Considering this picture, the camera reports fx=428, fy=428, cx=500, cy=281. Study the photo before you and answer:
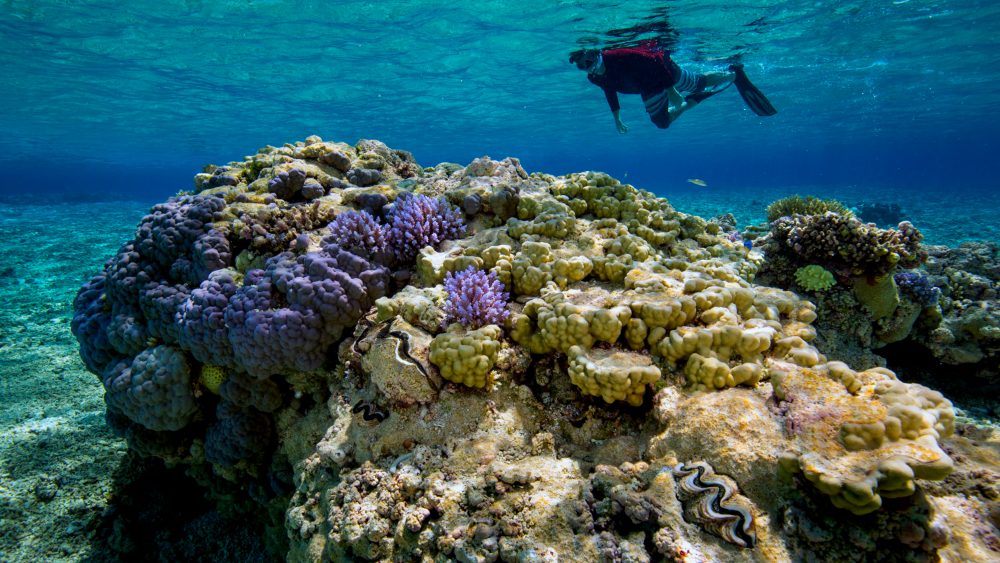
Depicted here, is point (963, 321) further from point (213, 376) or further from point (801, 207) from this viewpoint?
point (213, 376)

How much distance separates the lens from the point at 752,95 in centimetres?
1280

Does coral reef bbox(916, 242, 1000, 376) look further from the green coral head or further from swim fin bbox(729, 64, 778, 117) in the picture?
swim fin bbox(729, 64, 778, 117)

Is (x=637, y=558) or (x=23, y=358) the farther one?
(x=23, y=358)

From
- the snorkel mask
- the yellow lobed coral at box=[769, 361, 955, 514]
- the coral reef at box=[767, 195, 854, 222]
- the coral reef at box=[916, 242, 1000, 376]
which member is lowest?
the coral reef at box=[916, 242, 1000, 376]

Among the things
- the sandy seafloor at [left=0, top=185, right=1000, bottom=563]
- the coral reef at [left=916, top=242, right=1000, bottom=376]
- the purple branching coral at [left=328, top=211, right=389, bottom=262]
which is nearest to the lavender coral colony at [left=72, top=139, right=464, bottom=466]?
the purple branching coral at [left=328, top=211, right=389, bottom=262]

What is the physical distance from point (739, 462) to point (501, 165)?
4.81 metres

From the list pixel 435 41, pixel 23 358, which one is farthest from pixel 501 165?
pixel 435 41

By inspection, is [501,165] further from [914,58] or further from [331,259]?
[914,58]

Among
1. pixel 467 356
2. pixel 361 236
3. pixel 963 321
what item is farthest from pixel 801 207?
pixel 361 236

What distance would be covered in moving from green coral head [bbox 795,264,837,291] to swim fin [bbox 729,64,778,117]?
30.2 feet

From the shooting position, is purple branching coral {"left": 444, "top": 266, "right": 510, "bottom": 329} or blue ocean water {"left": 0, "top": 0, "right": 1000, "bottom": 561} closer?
purple branching coral {"left": 444, "top": 266, "right": 510, "bottom": 329}

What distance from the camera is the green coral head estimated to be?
5297mm

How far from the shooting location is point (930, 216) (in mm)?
24438

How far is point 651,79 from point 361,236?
1037cm
